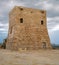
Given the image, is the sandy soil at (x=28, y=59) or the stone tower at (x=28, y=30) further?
the stone tower at (x=28, y=30)

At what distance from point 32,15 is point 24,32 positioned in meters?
3.80

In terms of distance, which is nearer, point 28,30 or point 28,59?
point 28,59

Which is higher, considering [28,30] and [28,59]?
[28,30]

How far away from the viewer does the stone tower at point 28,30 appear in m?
22.4

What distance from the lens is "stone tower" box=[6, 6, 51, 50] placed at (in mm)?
22427

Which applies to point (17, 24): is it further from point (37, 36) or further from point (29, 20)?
point (37, 36)

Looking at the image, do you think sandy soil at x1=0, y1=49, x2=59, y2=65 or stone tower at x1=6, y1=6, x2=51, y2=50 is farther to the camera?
stone tower at x1=6, y1=6, x2=51, y2=50

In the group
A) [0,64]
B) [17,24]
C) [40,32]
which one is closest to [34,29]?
[40,32]

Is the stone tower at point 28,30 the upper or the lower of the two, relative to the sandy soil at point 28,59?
upper

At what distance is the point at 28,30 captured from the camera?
23.7 m

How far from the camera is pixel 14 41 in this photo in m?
22.0

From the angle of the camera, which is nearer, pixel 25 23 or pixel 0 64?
pixel 0 64

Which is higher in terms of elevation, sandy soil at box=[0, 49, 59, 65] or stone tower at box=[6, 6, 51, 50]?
stone tower at box=[6, 6, 51, 50]

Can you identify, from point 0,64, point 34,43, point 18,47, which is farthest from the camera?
point 34,43
